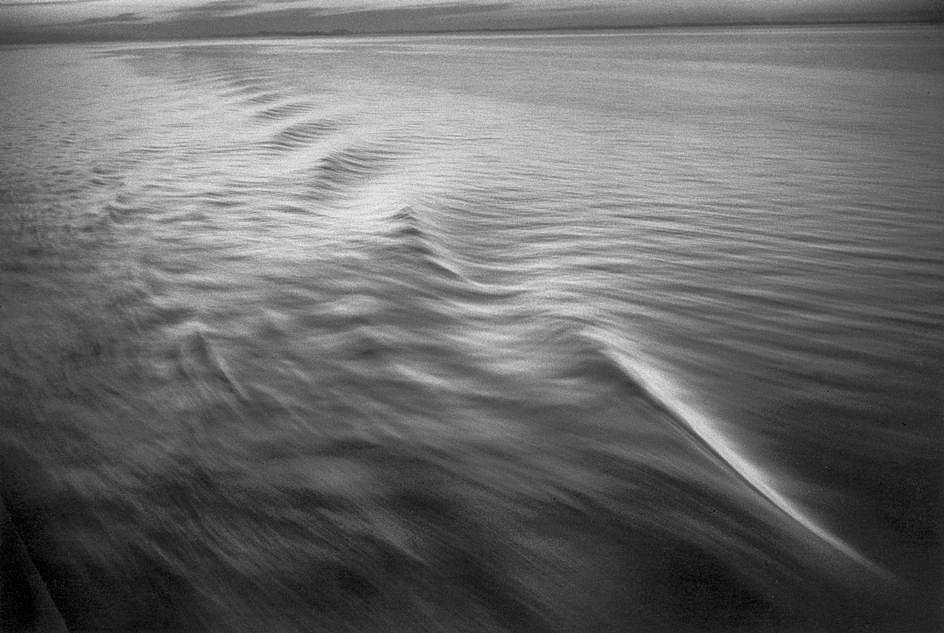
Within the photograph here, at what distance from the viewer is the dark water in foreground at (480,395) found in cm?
114

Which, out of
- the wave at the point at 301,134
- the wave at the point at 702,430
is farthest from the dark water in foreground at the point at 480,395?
the wave at the point at 301,134

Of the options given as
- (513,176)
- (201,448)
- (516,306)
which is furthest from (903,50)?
(201,448)

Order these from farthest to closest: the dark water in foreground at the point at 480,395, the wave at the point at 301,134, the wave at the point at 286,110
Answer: the wave at the point at 286,110 < the wave at the point at 301,134 < the dark water in foreground at the point at 480,395

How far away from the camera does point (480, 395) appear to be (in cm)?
176

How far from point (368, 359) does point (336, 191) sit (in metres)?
2.21

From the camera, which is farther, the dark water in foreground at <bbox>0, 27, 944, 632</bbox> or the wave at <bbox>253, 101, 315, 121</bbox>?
the wave at <bbox>253, 101, 315, 121</bbox>

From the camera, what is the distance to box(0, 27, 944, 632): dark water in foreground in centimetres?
114

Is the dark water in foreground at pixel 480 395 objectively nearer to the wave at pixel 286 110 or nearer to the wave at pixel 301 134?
the wave at pixel 301 134

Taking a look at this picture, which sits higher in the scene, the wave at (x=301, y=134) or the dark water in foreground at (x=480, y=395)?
the wave at (x=301, y=134)

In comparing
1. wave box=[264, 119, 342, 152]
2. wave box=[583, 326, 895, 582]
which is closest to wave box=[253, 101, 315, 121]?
wave box=[264, 119, 342, 152]

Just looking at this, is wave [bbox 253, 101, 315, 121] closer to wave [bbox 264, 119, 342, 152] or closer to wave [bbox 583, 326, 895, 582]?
wave [bbox 264, 119, 342, 152]

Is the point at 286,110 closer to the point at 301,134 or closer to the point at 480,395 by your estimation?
the point at 301,134

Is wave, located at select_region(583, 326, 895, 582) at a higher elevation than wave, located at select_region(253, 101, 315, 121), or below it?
below

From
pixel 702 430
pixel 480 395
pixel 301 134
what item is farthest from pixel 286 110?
pixel 702 430
